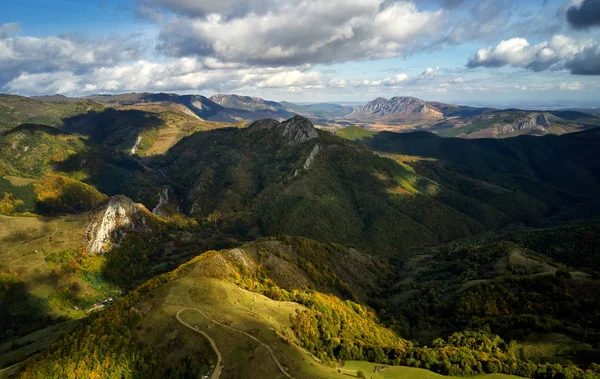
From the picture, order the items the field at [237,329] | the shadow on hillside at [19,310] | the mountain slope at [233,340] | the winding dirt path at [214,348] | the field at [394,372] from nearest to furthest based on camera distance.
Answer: the winding dirt path at [214,348]
the field at [237,329]
the mountain slope at [233,340]
the field at [394,372]
the shadow on hillside at [19,310]

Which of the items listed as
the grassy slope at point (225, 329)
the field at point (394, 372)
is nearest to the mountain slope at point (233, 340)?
the grassy slope at point (225, 329)

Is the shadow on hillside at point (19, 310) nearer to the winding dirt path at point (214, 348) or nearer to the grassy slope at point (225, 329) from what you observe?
the grassy slope at point (225, 329)

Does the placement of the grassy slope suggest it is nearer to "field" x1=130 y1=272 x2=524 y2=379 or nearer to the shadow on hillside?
"field" x1=130 y1=272 x2=524 y2=379

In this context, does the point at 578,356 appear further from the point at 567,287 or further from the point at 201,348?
the point at 201,348

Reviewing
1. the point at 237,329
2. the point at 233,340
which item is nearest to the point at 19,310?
the point at 237,329

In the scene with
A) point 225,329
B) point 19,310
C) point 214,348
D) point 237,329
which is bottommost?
point 19,310

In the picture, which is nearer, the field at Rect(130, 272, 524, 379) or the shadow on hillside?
the field at Rect(130, 272, 524, 379)

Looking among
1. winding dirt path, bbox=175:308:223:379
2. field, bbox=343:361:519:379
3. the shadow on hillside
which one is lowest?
the shadow on hillside

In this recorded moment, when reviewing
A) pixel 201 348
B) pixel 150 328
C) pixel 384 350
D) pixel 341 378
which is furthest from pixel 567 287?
pixel 150 328

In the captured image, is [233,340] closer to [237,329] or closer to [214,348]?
[237,329]

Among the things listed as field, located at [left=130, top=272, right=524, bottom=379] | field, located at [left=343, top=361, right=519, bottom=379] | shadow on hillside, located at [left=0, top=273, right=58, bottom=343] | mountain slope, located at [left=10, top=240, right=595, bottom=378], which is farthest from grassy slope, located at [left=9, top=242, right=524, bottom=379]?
shadow on hillside, located at [left=0, top=273, right=58, bottom=343]

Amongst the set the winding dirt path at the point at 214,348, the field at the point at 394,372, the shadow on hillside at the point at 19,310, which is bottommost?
the shadow on hillside at the point at 19,310
